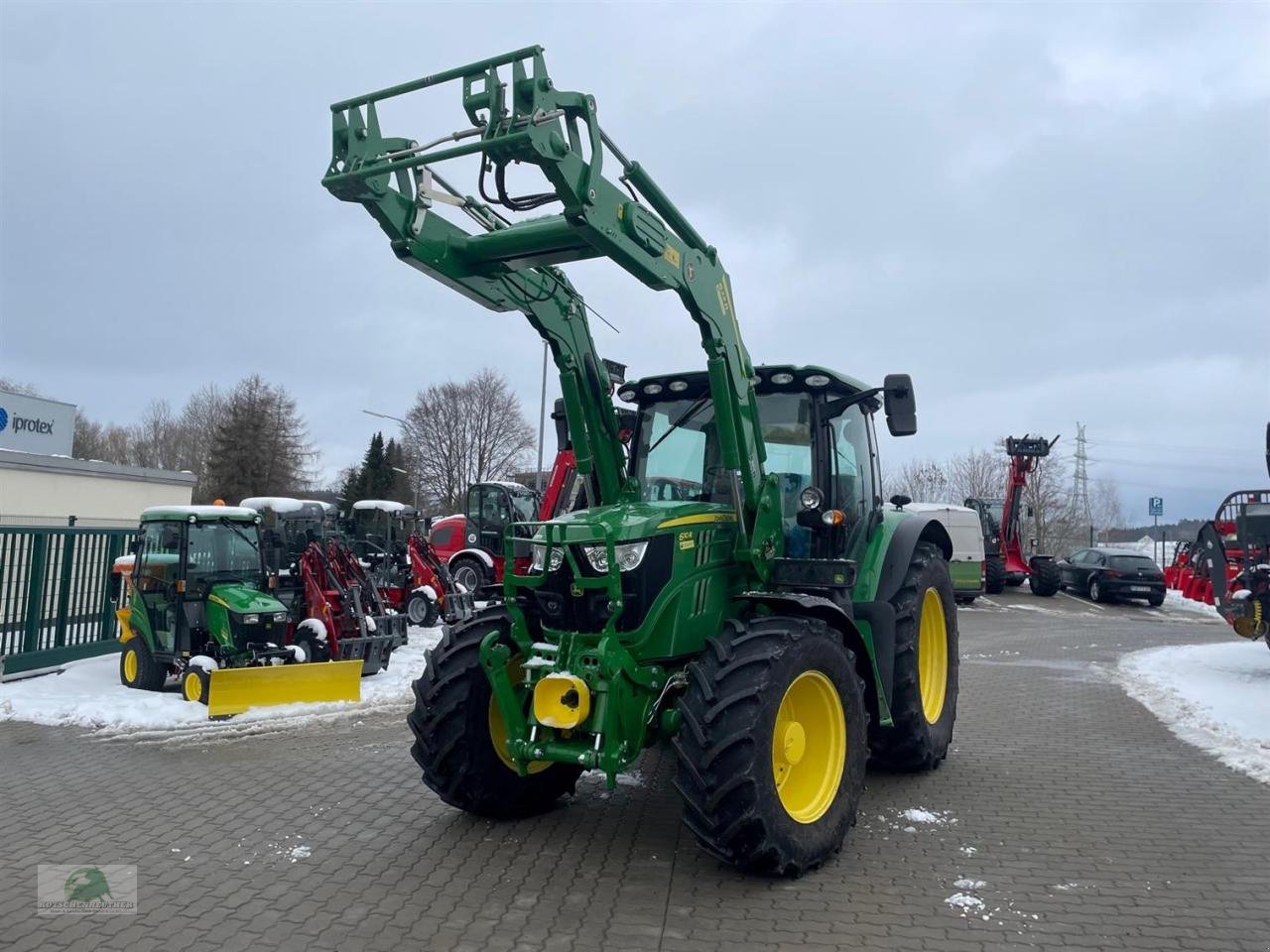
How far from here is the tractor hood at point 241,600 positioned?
960 cm

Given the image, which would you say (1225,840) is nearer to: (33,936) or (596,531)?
(596,531)

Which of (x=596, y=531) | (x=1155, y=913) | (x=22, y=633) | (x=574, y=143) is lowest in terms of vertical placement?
(x=1155, y=913)

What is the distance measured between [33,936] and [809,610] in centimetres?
393

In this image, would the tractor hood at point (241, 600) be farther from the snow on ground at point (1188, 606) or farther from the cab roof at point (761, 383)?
the snow on ground at point (1188, 606)

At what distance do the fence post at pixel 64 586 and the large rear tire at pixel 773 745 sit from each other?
943 centimetres

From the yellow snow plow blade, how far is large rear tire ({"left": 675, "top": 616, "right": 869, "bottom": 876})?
563 centimetres

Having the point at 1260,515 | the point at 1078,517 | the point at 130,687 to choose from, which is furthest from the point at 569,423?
the point at 1078,517

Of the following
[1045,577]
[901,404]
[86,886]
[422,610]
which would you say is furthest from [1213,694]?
[1045,577]

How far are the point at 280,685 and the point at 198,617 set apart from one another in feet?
5.24

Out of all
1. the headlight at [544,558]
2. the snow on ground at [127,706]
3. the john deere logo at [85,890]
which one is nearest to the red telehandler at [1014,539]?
the snow on ground at [127,706]

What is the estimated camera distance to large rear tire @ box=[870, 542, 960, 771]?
6133 millimetres

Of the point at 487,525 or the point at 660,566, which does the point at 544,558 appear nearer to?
the point at 660,566

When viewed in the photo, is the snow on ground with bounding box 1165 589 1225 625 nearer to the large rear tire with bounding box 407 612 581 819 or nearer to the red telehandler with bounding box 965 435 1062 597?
the red telehandler with bounding box 965 435 1062 597

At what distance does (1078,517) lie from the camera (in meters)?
48.9
